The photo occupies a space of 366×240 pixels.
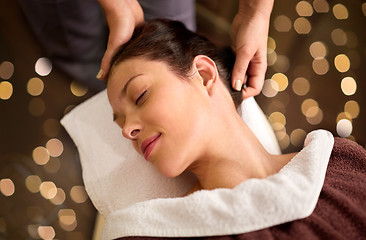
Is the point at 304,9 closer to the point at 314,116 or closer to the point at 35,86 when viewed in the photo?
the point at 314,116

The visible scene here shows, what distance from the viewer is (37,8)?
4.10ft

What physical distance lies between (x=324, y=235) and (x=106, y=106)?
0.87 m

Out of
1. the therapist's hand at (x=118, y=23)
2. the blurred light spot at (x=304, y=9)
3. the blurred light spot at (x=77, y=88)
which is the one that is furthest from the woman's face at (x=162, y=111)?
the blurred light spot at (x=304, y=9)

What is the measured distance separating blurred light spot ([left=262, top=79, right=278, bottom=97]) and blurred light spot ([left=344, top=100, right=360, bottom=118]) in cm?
36

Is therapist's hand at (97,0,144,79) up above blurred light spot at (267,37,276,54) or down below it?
above

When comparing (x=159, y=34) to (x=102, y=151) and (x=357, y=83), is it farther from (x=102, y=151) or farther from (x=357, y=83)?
(x=357, y=83)

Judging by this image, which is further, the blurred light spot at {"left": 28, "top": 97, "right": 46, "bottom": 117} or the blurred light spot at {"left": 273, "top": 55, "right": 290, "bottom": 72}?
the blurred light spot at {"left": 273, "top": 55, "right": 290, "bottom": 72}

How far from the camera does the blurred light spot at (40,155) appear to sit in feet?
4.76

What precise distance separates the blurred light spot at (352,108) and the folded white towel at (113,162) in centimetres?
62

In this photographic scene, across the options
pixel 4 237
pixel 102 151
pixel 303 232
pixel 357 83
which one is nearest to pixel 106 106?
pixel 102 151

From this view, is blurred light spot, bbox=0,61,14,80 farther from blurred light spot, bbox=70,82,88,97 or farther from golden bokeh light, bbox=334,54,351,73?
golden bokeh light, bbox=334,54,351,73

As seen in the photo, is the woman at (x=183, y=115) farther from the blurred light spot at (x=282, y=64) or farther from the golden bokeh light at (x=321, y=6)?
the golden bokeh light at (x=321, y=6)

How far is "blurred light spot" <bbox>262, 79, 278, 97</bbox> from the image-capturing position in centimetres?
175

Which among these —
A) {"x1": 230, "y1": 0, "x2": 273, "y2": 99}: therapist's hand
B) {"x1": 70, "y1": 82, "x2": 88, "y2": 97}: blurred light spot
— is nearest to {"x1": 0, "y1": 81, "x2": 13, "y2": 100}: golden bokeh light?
{"x1": 70, "y1": 82, "x2": 88, "y2": 97}: blurred light spot
